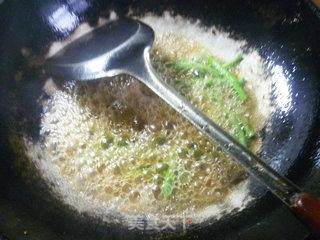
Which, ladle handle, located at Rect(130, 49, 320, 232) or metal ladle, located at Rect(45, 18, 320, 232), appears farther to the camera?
metal ladle, located at Rect(45, 18, 320, 232)

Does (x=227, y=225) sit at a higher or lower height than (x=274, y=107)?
lower

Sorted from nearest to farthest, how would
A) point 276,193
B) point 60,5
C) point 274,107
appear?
point 276,193 → point 274,107 → point 60,5

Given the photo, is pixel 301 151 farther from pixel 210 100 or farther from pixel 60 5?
pixel 60 5

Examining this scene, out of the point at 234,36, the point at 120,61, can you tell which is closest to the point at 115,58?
the point at 120,61

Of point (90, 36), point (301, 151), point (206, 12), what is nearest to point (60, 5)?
point (90, 36)

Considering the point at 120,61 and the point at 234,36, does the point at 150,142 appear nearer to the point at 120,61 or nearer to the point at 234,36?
the point at 120,61

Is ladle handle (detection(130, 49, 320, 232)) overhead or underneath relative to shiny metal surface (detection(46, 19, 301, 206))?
underneath
